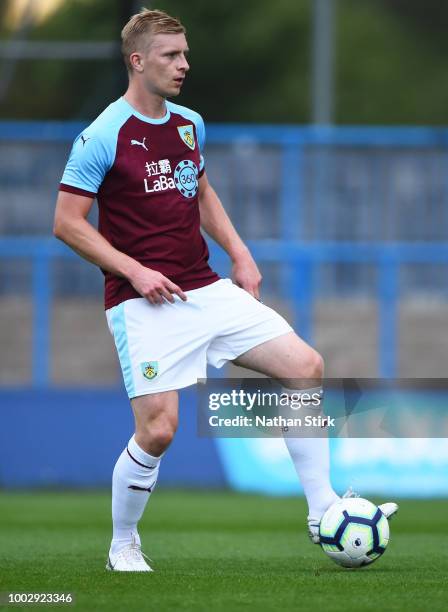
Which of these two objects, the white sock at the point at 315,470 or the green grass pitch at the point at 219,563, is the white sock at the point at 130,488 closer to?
the green grass pitch at the point at 219,563

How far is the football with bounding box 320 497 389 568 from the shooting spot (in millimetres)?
5996

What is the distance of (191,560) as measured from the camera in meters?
6.82

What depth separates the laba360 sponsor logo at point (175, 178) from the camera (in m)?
6.21

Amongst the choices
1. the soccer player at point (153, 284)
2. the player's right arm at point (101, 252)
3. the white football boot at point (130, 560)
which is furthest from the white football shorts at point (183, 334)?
the white football boot at point (130, 560)

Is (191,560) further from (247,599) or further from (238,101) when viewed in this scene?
(238,101)

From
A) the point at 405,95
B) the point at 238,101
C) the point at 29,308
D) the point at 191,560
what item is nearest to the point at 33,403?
the point at 29,308

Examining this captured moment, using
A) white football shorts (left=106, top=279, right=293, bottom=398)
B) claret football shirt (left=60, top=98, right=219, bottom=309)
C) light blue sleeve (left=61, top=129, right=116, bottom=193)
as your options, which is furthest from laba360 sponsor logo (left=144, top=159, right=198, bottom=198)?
white football shorts (left=106, top=279, right=293, bottom=398)

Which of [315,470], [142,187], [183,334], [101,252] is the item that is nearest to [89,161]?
[142,187]

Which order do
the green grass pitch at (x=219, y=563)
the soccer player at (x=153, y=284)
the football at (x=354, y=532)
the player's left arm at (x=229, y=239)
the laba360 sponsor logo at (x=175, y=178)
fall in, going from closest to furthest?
1. the green grass pitch at (x=219, y=563)
2. the football at (x=354, y=532)
3. the soccer player at (x=153, y=284)
4. the laba360 sponsor logo at (x=175, y=178)
5. the player's left arm at (x=229, y=239)

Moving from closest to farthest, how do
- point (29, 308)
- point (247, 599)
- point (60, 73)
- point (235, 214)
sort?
point (247, 599)
point (29, 308)
point (235, 214)
point (60, 73)

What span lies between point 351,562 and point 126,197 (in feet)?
5.92

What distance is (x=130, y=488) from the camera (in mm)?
6164

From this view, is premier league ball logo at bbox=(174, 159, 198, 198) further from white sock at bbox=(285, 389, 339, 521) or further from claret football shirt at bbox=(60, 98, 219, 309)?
white sock at bbox=(285, 389, 339, 521)

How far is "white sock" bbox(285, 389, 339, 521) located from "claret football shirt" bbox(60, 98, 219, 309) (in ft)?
2.69
